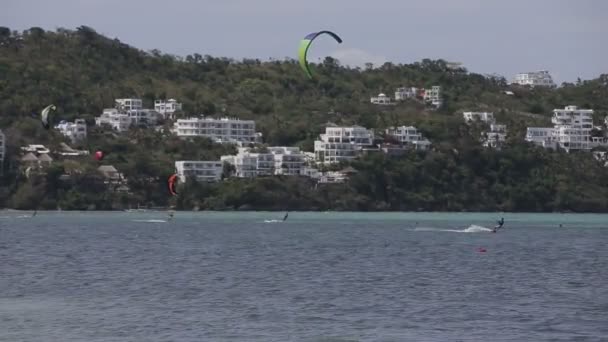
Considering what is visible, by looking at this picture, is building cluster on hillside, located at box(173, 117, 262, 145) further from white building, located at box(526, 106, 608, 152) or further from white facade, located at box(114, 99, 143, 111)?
white building, located at box(526, 106, 608, 152)

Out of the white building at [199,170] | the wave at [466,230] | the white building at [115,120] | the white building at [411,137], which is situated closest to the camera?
the wave at [466,230]

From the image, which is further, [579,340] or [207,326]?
[207,326]

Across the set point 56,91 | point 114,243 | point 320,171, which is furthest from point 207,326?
point 56,91

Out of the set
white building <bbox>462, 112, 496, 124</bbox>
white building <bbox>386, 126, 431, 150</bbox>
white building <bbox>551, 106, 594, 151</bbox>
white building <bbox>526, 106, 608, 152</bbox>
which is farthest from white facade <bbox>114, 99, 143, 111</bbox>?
white building <bbox>551, 106, 594, 151</bbox>

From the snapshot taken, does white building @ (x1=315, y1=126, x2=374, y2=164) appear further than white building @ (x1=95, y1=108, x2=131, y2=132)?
No

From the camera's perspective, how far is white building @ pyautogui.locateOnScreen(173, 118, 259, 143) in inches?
6511

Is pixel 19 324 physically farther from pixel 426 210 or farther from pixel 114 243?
pixel 426 210

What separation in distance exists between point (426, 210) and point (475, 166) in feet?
36.7

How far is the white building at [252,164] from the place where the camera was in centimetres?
14900

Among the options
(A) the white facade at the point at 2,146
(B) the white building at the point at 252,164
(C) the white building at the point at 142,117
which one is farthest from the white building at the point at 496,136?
(A) the white facade at the point at 2,146

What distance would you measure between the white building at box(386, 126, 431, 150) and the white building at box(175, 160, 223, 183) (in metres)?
25.3

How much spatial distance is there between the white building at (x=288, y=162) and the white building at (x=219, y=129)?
1385 centimetres

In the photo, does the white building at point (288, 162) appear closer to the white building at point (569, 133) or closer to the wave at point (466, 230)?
the white building at point (569, 133)

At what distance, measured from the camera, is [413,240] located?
78.4 meters
